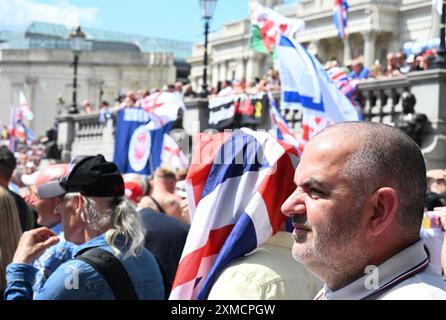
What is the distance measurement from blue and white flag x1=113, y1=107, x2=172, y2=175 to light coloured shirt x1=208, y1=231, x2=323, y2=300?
1220cm

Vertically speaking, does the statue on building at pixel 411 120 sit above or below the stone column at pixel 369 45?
below

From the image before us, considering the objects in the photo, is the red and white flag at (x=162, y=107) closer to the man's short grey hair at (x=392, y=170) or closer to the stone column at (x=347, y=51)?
the man's short grey hair at (x=392, y=170)

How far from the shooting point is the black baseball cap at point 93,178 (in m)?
4.88

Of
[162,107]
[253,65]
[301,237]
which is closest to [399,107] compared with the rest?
[162,107]

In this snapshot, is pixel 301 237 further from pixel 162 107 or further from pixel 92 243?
pixel 162 107

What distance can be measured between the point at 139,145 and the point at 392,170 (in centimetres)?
1428

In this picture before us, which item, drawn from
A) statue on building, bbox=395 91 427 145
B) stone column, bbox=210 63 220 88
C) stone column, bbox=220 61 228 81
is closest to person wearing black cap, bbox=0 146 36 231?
statue on building, bbox=395 91 427 145

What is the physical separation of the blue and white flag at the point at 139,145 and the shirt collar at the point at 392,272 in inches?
522

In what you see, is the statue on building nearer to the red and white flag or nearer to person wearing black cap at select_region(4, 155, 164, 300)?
the red and white flag

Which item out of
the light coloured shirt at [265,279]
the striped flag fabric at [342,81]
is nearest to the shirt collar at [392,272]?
the light coloured shirt at [265,279]

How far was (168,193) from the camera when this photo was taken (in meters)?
8.52

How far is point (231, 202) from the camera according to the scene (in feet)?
12.4
